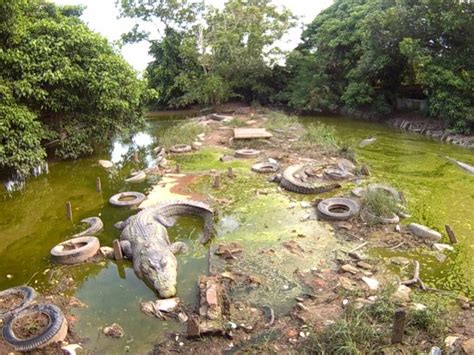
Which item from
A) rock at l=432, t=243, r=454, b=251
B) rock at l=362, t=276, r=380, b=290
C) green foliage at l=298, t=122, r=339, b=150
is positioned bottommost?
rock at l=362, t=276, r=380, b=290

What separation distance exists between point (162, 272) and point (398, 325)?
3.23 m

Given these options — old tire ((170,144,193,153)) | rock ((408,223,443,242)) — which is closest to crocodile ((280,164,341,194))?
rock ((408,223,443,242))

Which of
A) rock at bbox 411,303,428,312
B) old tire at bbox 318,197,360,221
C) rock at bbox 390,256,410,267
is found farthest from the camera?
old tire at bbox 318,197,360,221

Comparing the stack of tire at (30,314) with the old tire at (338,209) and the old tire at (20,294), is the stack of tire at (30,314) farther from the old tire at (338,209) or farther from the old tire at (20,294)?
the old tire at (338,209)

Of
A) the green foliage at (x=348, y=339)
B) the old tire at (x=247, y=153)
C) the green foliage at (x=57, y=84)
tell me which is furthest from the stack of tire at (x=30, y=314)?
the old tire at (x=247, y=153)

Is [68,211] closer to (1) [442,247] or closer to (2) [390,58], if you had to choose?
(1) [442,247]

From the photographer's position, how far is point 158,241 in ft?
21.7

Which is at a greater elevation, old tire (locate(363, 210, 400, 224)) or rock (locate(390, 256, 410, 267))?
old tire (locate(363, 210, 400, 224))

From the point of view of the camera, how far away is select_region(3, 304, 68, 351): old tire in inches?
175

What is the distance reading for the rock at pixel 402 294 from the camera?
501cm

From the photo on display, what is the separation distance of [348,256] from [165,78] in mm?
23076

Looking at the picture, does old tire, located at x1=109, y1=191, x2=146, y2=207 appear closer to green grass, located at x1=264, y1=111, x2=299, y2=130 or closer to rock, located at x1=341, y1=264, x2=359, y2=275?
rock, located at x1=341, y1=264, x2=359, y2=275

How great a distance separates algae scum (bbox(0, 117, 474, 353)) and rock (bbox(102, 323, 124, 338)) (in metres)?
0.07

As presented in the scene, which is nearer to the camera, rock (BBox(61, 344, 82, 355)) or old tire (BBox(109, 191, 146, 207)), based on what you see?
rock (BBox(61, 344, 82, 355))
